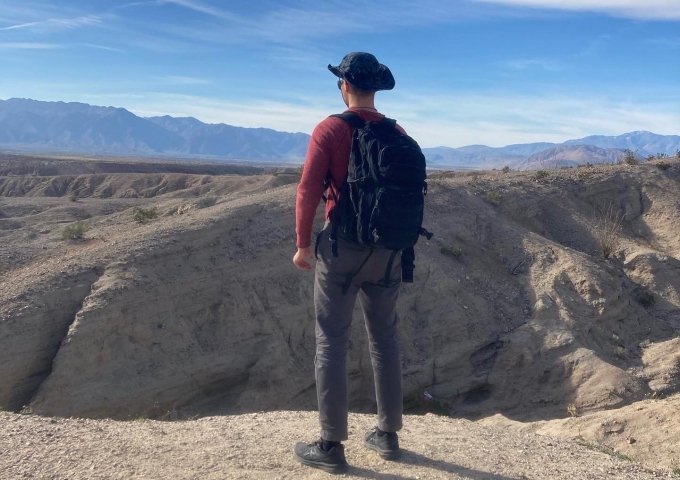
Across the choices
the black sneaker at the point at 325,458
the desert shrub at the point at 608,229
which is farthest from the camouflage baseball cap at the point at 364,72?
the desert shrub at the point at 608,229

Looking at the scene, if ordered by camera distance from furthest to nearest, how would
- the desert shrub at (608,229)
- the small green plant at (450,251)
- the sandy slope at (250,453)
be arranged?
1. the desert shrub at (608,229)
2. the small green plant at (450,251)
3. the sandy slope at (250,453)

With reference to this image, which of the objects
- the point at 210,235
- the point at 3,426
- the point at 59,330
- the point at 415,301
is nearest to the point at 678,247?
the point at 415,301

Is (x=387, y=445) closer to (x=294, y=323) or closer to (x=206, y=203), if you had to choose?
(x=294, y=323)

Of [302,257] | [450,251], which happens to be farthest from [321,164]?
[450,251]

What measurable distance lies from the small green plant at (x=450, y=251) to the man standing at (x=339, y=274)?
8736mm

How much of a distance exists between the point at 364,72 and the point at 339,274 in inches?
44.8

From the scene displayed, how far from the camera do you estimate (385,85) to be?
400 centimetres

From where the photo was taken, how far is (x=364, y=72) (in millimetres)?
3943

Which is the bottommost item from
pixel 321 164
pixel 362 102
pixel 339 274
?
pixel 339 274

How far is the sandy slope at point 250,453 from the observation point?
4117mm

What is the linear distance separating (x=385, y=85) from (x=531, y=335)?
333 inches

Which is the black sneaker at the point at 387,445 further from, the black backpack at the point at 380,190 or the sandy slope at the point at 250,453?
the black backpack at the point at 380,190

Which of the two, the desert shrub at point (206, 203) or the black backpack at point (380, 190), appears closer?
the black backpack at point (380, 190)

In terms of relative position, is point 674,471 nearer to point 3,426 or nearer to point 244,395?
point 3,426
